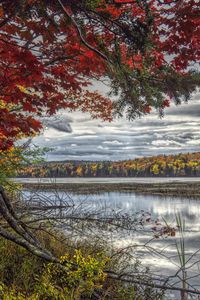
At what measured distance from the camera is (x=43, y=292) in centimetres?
553

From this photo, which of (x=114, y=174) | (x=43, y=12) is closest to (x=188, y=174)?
(x=114, y=174)

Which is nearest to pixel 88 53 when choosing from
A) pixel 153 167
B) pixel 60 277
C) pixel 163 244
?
pixel 60 277

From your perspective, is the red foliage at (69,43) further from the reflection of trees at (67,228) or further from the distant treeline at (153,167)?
the distant treeline at (153,167)

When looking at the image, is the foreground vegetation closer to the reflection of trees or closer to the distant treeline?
the reflection of trees

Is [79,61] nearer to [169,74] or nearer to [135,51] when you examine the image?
[169,74]

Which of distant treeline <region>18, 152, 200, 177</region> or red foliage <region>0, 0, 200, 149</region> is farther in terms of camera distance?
distant treeline <region>18, 152, 200, 177</region>

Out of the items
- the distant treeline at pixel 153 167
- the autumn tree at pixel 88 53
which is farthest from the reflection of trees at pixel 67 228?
the distant treeline at pixel 153 167

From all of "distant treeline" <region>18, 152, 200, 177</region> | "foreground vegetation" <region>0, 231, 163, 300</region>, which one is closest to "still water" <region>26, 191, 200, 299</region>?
"foreground vegetation" <region>0, 231, 163, 300</region>

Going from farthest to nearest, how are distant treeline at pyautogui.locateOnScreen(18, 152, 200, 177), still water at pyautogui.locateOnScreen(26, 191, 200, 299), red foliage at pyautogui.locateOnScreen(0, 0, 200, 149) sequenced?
distant treeline at pyautogui.locateOnScreen(18, 152, 200, 177) → still water at pyautogui.locateOnScreen(26, 191, 200, 299) → red foliage at pyautogui.locateOnScreen(0, 0, 200, 149)

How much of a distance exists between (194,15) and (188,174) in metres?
154

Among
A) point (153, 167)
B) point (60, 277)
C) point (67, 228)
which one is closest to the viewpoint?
point (60, 277)

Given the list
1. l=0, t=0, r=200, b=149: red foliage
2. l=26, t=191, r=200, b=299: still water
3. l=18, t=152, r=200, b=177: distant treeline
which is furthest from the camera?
l=18, t=152, r=200, b=177: distant treeline

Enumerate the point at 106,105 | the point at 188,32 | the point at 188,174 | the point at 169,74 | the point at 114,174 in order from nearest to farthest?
the point at 169,74 → the point at 188,32 → the point at 106,105 → the point at 188,174 → the point at 114,174

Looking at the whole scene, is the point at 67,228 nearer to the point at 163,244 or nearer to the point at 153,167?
the point at 163,244
